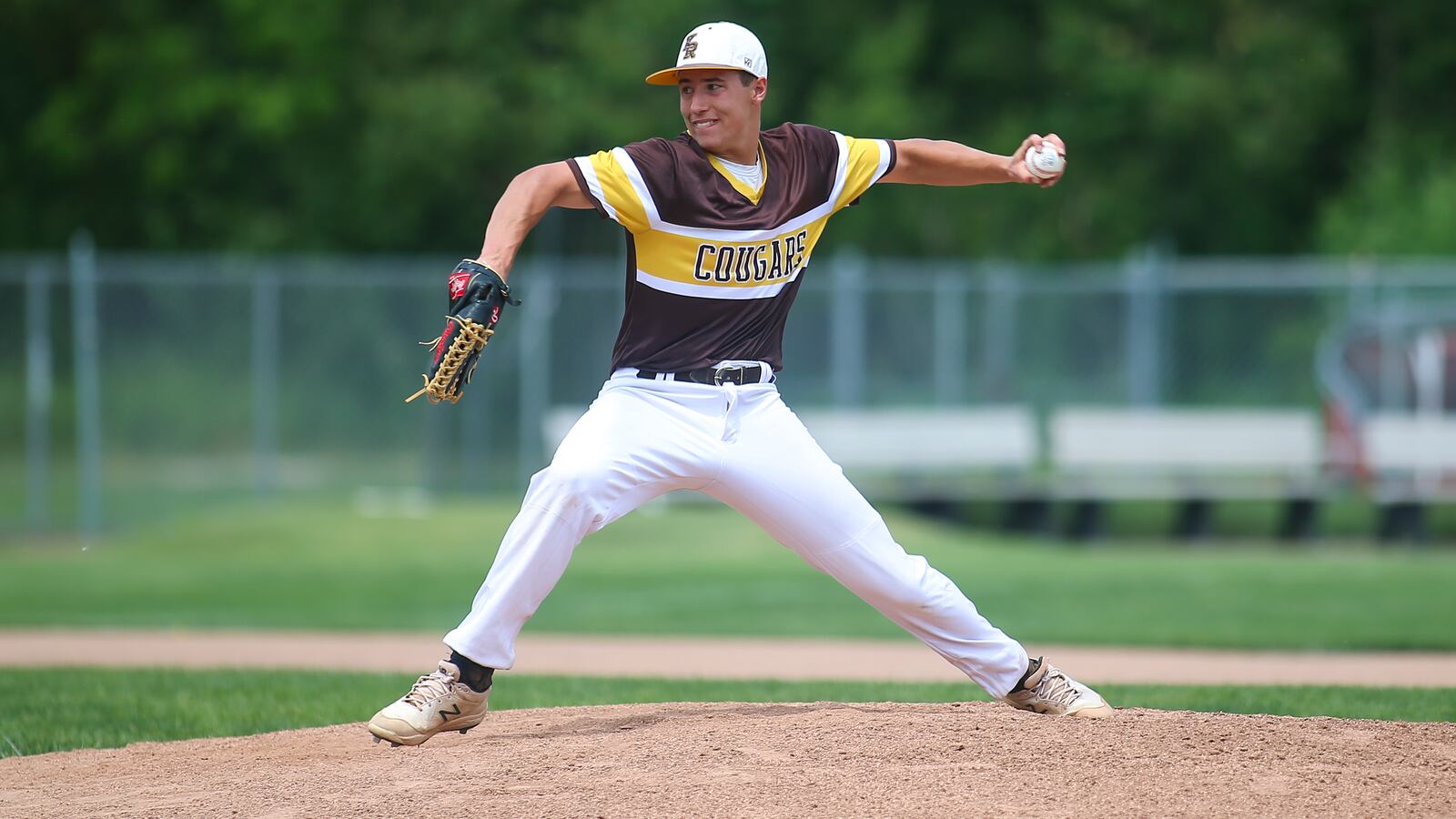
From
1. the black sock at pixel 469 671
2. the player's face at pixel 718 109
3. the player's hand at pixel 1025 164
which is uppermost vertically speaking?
→ the player's face at pixel 718 109

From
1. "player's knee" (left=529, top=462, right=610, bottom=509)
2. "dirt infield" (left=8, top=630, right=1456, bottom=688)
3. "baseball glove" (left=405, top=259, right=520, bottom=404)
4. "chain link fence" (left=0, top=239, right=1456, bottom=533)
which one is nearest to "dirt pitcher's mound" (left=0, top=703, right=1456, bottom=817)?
"player's knee" (left=529, top=462, right=610, bottom=509)

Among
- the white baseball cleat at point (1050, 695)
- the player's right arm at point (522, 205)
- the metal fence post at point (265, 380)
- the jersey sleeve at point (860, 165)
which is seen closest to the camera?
the player's right arm at point (522, 205)

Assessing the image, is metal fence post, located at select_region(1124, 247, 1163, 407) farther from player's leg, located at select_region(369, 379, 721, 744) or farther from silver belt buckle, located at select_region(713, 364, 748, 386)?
player's leg, located at select_region(369, 379, 721, 744)

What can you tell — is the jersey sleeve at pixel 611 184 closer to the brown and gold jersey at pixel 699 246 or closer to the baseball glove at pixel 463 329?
the brown and gold jersey at pixel 699 246

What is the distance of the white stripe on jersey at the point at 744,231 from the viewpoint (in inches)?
201

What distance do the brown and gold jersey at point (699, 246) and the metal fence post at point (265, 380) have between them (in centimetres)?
1244

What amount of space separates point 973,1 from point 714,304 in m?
27.1

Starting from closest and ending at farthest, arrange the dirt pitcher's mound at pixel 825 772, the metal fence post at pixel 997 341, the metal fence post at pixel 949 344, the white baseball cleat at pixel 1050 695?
the dirt pitcher's mound at pixel 825 772
the white baseball cleat at pixel 1050 695
the metal fence post at pixel 949 344
the metal fence post at pixel 997 341

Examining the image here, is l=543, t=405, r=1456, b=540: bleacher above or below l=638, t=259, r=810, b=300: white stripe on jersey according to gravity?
below

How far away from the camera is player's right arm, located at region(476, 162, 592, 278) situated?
486 centimetres

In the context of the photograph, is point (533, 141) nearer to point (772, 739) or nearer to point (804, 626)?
point (804, 626)

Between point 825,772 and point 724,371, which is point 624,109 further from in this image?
point 825,772

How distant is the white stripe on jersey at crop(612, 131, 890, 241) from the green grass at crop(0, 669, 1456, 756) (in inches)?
83.2

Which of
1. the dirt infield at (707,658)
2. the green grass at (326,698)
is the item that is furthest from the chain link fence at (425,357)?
the green grass at (326,698)
